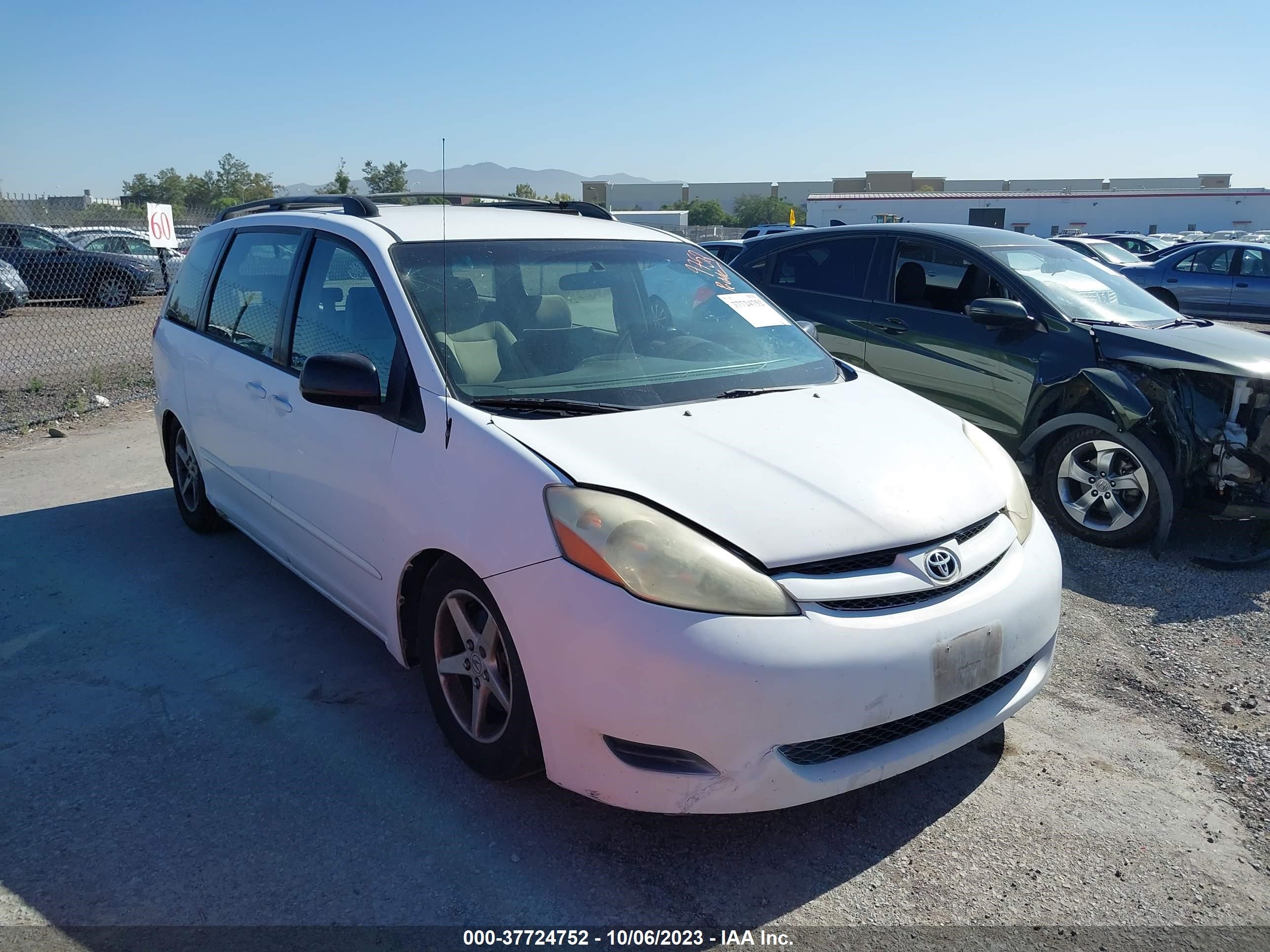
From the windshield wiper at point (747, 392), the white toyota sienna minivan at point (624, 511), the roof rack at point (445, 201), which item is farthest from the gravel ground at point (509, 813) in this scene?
the roof rack at point (445, 201)

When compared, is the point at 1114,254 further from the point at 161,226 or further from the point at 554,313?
the point at 554,313

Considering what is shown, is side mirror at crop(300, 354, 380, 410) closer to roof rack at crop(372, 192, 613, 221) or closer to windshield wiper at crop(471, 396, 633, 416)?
windshield wiper at crop(471, 396, 633, 416)

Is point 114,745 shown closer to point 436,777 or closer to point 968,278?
point 436,777

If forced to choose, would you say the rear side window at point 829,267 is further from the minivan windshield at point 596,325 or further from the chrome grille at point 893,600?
the chrome grille at point 893,600

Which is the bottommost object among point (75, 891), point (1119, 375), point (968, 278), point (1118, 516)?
point (75, 891)

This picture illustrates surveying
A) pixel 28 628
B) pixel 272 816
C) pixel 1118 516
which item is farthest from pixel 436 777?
pixel 1118 516

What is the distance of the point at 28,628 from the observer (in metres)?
4.30

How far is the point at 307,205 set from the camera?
188 inches

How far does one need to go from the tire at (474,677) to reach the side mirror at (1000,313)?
4104 mm

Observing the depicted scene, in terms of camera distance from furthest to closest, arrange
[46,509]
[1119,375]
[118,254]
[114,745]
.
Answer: [118,254], [46,509], [1119,375], [114,745]

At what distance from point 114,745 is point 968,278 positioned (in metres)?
5.55

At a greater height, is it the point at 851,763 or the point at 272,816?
the point at 851,763

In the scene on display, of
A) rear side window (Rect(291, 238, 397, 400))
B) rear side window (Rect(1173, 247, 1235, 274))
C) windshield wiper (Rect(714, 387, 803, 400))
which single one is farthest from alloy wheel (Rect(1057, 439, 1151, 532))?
rear side window (Rect(1173, 247, 1235, 274))

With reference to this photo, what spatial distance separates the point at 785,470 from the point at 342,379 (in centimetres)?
151
